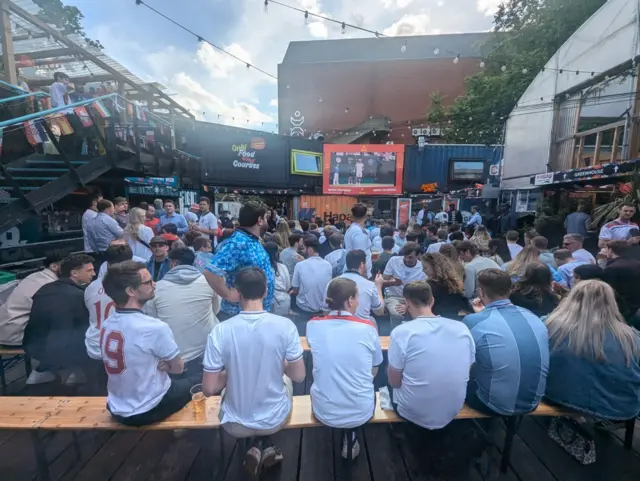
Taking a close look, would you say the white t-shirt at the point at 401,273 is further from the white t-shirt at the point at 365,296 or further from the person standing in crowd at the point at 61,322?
the person standing in crowd at the point at 61,322

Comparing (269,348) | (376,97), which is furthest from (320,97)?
(269,348)

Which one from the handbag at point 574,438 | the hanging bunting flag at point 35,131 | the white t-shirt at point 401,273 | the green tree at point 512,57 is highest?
the green tree at point 512,57

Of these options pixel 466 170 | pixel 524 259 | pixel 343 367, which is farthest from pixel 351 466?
pixel 466 170

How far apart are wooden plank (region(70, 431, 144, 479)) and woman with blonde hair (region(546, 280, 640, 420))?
3.12 meters

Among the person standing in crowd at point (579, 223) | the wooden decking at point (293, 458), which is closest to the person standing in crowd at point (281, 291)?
the wooden decking at point (293, 458)

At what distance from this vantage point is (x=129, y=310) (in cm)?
188

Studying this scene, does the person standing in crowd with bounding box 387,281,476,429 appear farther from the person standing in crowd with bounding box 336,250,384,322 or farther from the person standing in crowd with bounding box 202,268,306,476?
the person standing in crowd with bounding box 336,250,384,322

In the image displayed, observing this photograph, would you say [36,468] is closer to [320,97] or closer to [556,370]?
[556,370]

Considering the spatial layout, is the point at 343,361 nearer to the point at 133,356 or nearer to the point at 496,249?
the point at 133,356

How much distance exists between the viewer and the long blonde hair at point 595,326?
6.45 ft

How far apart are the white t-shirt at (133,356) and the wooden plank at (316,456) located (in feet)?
3.58

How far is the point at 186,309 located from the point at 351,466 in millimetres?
1661

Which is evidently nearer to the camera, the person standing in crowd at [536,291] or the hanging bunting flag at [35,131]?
the person standing in crowd at [536,291]

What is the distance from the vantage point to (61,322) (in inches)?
100
